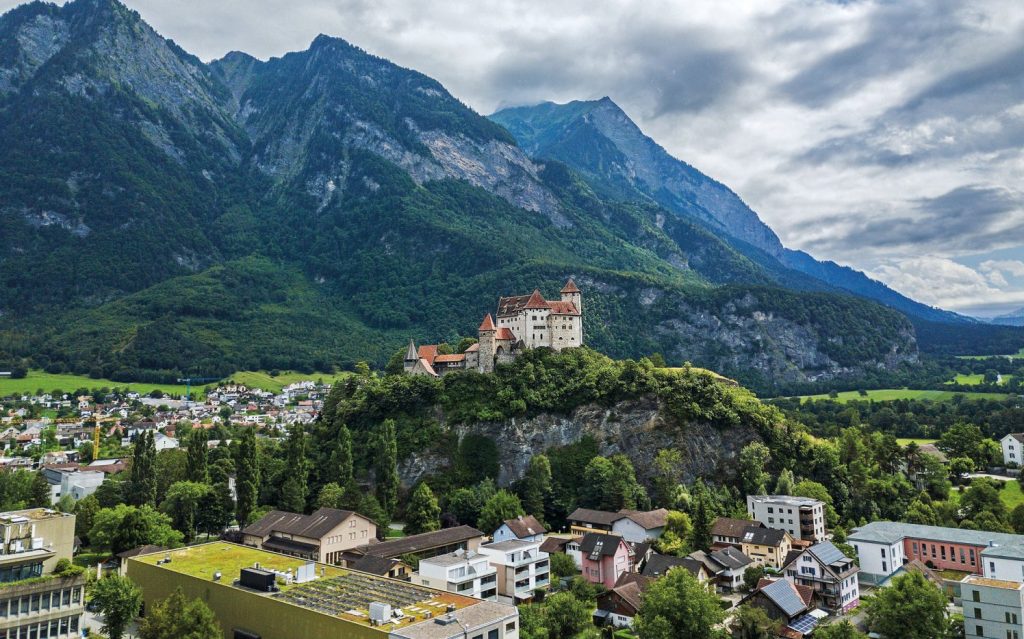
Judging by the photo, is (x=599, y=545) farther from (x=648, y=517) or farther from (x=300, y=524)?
(x=300, y=524)

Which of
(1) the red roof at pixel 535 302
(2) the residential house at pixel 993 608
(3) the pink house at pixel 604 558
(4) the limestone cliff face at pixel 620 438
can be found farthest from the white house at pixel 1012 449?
(3) the pink house at pixel 604 558

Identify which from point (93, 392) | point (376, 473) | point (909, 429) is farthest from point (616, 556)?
point (93, 392)

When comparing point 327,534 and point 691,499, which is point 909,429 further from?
point 327,534

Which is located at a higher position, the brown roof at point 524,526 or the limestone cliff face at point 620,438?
the limestone cliff face at point 620,438

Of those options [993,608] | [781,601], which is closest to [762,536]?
[781,601]

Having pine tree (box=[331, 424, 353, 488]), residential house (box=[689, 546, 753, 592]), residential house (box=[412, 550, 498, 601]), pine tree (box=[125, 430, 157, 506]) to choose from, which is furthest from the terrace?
residential house (box=[689, 546, 753, 592])

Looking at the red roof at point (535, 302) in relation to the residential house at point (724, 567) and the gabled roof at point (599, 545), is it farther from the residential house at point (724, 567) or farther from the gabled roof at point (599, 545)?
the residential house at point (724, 567)
